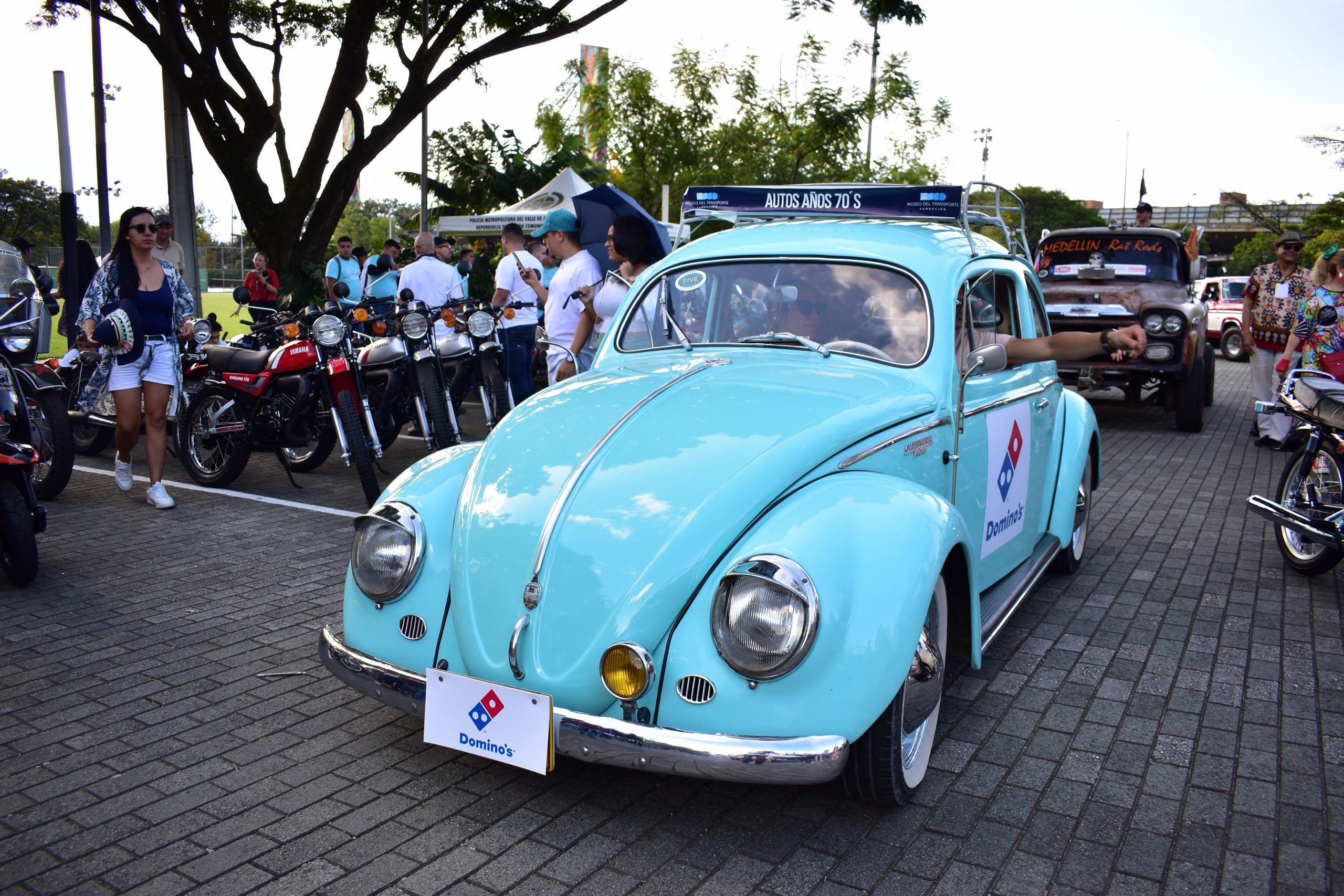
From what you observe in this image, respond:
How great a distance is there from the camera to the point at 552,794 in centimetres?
316

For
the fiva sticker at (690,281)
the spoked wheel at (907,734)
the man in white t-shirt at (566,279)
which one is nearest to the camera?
the spoked wheel at (907,734)

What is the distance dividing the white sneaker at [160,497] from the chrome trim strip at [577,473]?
472 centimetres

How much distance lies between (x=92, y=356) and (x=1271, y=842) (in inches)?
307

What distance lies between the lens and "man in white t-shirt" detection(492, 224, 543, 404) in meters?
9.45

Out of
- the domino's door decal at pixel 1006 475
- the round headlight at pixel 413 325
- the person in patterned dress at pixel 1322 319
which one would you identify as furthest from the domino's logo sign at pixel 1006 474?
the round headlight at pixel 413 325

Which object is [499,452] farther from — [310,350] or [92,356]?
[92,356]

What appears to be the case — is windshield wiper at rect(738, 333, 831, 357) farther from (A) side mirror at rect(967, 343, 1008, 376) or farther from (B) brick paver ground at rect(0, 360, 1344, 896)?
(B) brick paver ground at rect(0, 360, 1344, 896)

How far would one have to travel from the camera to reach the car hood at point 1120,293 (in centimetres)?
1127

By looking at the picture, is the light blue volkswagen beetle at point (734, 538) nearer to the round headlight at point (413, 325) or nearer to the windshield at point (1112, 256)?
the round headlight at point (413, 325)

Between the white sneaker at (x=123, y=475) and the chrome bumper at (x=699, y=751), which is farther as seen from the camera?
the white sneaker at (x=123, y=475)

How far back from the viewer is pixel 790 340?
402 cm

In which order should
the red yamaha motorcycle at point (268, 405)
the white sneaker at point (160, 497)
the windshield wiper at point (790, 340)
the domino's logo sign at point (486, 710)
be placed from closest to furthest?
the domino's logo sign at point (486, 710) < the windshield wiper at point (790, 340) < the white sneaker at point (160, 497) < the red yamaha motorcycle at point (268, 405)

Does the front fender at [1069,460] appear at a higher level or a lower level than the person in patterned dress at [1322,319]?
lower

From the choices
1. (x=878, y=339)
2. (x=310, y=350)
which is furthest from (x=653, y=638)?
(x=310, y=350)
